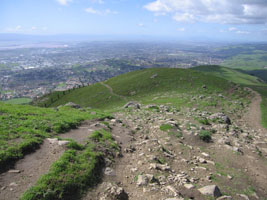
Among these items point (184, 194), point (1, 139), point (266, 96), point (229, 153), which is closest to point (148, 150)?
point (184, 194)

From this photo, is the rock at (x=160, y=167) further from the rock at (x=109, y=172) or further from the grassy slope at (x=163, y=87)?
the grassy slope at (x=163, y=87)

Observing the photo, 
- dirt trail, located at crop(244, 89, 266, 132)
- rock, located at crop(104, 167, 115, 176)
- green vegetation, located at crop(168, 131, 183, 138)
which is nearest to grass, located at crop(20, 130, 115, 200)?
rock, located at crop(104, 167, 115, 176)

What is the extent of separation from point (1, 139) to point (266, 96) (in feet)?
189

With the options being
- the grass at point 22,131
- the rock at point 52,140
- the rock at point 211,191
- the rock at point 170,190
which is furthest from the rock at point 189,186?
the grass at point 22,131

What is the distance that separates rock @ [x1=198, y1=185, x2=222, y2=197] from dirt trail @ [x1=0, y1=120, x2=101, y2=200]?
31.5ft

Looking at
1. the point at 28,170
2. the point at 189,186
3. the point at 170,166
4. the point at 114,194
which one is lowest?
the point at 170,166

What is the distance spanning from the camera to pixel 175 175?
442 inches

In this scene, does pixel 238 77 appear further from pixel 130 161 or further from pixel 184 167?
pixel 130 161

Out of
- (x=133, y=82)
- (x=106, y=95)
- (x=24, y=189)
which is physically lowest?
(x=106, y=95)

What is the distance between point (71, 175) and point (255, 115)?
36.0 metres

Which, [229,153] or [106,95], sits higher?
[229,153]

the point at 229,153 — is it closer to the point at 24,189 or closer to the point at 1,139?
the point at 24,189

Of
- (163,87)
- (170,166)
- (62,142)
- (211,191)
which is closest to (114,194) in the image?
(170,166)

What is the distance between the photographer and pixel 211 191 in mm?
9469
